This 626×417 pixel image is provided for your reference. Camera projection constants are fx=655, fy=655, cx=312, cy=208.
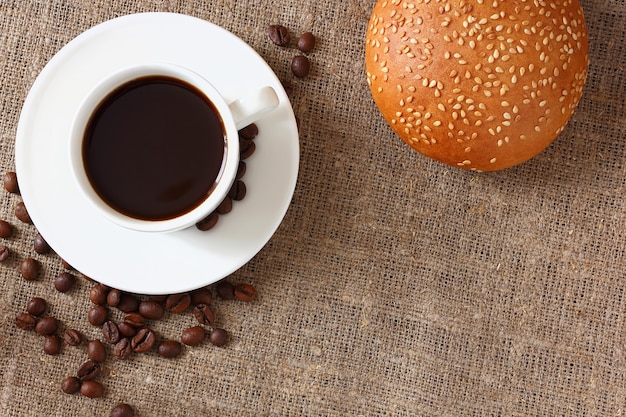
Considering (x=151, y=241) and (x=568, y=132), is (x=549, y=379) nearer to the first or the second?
(x=568, y=132)

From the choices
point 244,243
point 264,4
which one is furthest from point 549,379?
point 264,4

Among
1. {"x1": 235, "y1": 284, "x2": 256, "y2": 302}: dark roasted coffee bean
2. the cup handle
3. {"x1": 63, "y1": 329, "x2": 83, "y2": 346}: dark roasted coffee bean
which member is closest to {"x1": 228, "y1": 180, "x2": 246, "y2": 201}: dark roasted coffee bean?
the cup handle

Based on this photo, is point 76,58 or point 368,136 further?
point 368,136

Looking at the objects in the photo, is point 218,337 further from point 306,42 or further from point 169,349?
point 306,42

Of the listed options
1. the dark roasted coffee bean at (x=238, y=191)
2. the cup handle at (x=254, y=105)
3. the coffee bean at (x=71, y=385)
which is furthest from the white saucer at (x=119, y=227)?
the coffee bean at (x=71, y=385)

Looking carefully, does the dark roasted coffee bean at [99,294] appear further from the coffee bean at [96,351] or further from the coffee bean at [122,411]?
the coffee bean at [122,411]

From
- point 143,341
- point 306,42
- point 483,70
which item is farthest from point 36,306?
point 483,70

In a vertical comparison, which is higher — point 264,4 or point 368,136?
point 264,4
